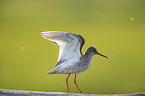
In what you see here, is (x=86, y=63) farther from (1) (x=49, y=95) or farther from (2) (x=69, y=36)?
(1) (x=49, y=95)

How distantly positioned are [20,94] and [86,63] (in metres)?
1.14

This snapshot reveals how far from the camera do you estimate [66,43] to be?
4.25 metres

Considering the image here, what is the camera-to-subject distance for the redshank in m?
4.11

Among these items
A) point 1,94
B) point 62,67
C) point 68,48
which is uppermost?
point 68,48

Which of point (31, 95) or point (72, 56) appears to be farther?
point (72, 56)

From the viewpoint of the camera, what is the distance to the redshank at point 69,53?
13.5 ft

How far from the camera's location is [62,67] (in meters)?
4.11

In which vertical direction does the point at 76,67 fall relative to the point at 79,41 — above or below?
below

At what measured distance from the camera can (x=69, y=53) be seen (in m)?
4.26

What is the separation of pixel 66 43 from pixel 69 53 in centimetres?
17

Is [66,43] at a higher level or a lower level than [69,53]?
higher

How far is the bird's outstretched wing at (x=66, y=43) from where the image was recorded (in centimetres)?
417

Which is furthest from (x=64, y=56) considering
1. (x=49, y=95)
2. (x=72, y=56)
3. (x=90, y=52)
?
Result: (x=49, y=95)

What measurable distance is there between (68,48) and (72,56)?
0.48ft
